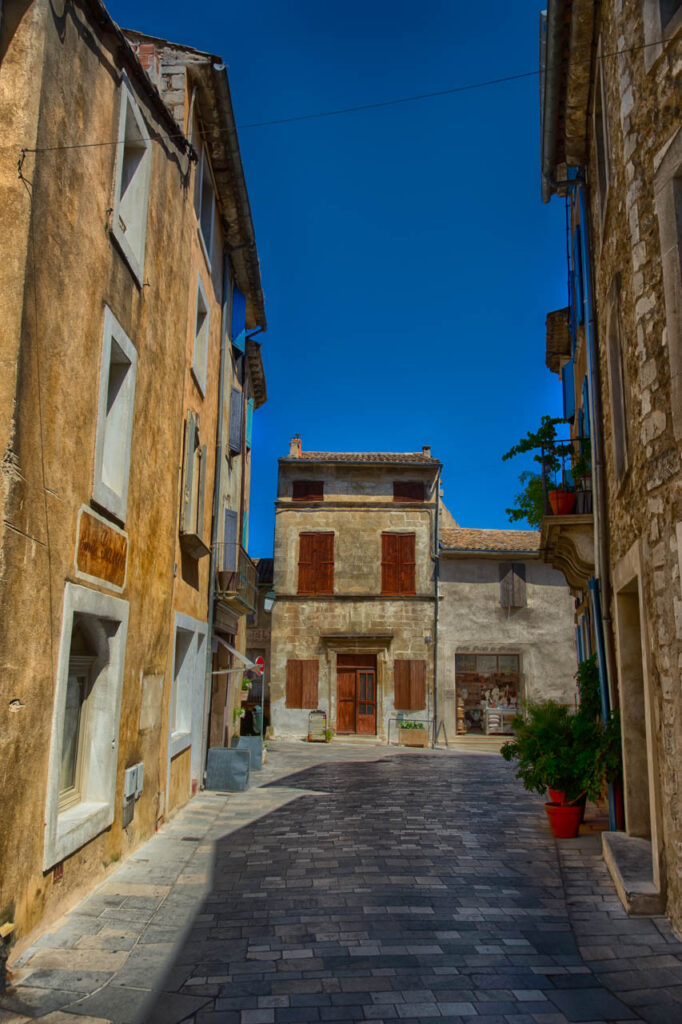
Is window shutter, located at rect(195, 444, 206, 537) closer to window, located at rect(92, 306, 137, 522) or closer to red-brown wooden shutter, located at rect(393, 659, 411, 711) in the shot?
window, located at rect(92, 306, 137, 522)

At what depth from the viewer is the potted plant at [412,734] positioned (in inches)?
902

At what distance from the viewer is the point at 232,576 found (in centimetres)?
1260

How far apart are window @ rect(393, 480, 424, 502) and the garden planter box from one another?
7.01 meters

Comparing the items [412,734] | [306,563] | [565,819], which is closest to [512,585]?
[412,734]

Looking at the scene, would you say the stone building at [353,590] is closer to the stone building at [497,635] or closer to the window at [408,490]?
the window at [408,490]

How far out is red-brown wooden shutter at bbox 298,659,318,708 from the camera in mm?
23900

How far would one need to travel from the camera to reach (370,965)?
455 centimetres

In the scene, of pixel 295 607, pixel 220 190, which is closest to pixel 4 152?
pixel 220 190

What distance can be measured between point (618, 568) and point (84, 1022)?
18.3ft

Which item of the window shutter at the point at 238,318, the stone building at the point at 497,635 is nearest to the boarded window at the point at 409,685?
the stone building at the point at 497,635

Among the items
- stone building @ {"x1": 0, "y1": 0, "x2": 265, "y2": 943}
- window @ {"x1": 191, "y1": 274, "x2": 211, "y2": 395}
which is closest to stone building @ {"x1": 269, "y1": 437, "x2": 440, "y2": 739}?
stone building @ {"x1": 0, "y1": 0, "x2": 265, "y2": 943}

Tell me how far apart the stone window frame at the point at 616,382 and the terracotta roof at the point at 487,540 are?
16560 mm

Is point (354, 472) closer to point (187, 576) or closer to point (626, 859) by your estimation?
point (187, 576)

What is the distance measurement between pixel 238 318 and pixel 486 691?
14.3m
